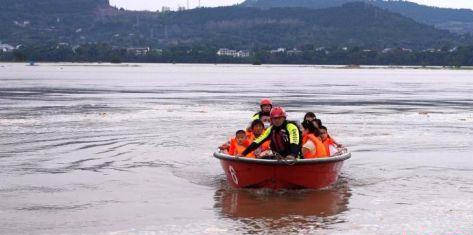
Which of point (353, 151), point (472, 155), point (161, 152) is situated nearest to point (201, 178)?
point (161, 152)

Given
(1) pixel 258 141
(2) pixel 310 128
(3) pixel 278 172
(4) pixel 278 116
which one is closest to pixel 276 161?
(3) pixel 278 172

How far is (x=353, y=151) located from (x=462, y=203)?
7.74 m

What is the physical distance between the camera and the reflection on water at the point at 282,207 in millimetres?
12766

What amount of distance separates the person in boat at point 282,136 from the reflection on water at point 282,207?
2.83 feet

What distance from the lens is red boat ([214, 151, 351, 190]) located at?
1434 centimetres

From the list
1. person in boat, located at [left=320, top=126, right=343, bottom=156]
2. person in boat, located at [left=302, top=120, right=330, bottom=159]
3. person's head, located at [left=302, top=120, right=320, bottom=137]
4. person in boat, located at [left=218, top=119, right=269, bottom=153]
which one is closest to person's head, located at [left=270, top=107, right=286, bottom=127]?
person in boat, located at [left=218, top=119, right=269, bottom=153]

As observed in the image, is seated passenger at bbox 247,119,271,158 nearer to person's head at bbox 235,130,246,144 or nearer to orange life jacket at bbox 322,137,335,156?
person's head at bbox 235,130,246,144

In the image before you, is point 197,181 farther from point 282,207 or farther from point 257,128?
point 282,207

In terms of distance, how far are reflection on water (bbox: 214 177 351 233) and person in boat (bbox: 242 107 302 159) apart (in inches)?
33.9

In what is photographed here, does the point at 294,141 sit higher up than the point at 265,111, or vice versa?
the point at 265,111

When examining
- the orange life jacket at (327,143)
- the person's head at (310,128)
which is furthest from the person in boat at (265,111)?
the orange life jacket at (327,143)

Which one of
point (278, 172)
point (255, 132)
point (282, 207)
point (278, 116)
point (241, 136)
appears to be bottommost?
point (282, 207)

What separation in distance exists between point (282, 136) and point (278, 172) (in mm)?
651

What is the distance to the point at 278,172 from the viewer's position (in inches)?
571
